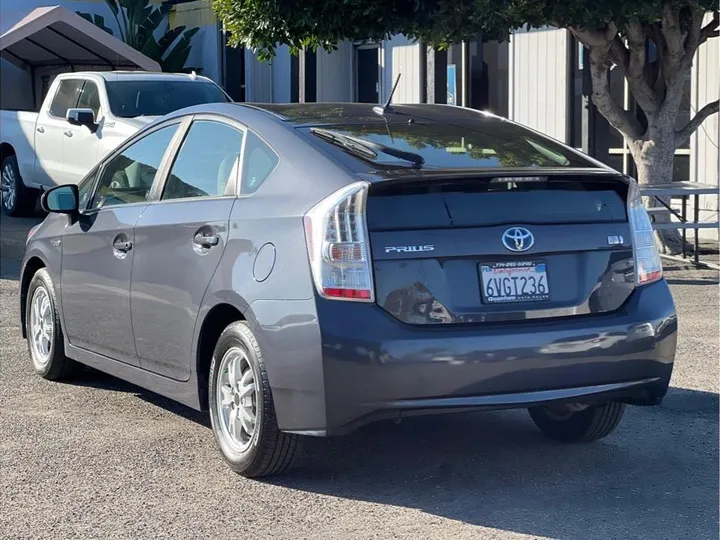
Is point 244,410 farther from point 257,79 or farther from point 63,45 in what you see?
point 257,79

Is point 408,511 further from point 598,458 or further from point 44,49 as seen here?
point 44,49

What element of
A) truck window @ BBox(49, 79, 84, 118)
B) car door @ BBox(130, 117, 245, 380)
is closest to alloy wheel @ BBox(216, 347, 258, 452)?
car door @ BBox(130, 117, 245, 380)

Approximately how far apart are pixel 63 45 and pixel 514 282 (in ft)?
57.0

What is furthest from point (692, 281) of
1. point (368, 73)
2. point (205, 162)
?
point (368, 73)

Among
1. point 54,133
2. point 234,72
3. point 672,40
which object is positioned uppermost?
point 234,72

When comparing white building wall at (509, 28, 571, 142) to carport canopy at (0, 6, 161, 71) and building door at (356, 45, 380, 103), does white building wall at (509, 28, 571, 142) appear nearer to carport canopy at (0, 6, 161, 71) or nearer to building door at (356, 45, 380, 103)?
building door at (356, 45, 380, 103)

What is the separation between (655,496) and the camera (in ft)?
17.7

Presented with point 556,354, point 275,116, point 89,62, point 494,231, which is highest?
point 89,62

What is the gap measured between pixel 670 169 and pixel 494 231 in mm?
8409

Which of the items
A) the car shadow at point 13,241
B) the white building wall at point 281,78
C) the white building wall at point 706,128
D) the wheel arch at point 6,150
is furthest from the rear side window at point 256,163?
the white building wall at point 281,78

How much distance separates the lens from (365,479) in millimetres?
5625

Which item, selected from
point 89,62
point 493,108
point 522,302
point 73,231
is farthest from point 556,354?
point 89,62

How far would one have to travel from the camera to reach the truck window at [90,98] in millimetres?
14419

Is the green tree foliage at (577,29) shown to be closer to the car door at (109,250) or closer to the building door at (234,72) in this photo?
the car door at (109,250)
